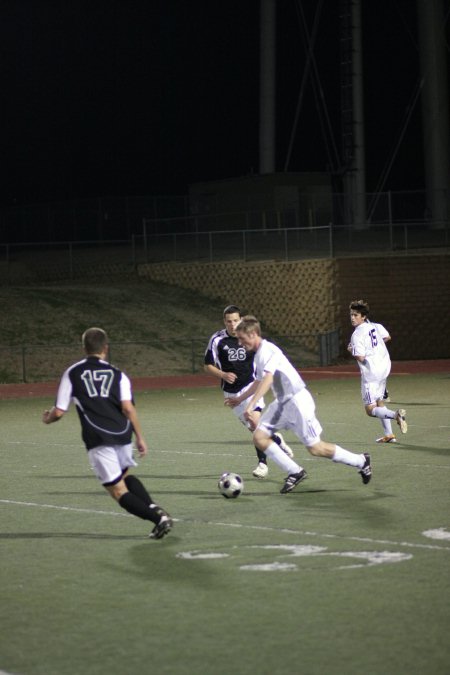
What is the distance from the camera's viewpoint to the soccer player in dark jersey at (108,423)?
951 cm

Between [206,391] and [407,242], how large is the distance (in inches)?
559

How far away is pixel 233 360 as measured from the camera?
14.7 metres

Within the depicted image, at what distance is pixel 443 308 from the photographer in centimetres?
4006

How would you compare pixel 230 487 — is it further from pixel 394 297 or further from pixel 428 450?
pixel 394 297

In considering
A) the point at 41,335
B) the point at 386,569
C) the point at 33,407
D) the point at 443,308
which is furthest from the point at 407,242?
the point at 386,569

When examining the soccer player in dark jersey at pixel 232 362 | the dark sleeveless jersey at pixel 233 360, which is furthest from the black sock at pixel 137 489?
the dark sleeveless jersey at pixel 233 360

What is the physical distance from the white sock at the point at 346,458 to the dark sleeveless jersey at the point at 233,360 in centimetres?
272

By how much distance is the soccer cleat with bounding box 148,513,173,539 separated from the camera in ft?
31.3

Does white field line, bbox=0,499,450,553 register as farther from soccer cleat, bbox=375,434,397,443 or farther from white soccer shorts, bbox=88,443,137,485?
soccer cleat, bbox=375,434,397,443

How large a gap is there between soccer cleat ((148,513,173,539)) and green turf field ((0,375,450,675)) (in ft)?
0.35

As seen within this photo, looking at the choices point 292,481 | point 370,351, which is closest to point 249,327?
point 292,481

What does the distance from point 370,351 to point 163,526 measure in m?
7.78

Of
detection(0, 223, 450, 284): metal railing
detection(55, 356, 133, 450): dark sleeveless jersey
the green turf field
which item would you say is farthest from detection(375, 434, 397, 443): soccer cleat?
detection(0, 223, 450, 284): metal railing

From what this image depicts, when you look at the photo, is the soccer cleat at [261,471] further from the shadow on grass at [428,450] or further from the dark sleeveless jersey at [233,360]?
the shadow on grass at [428,450]
